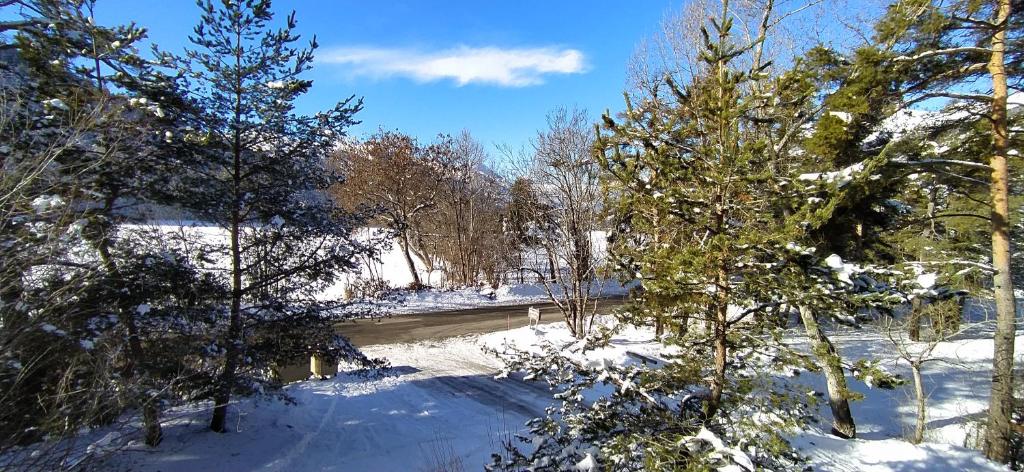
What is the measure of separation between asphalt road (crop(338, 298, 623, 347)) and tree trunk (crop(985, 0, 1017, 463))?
1347 centimetres

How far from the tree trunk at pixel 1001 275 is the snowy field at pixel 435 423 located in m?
0.59

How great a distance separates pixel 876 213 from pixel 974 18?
379 cm

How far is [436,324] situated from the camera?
18984mm

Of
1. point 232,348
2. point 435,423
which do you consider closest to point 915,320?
point 435,423

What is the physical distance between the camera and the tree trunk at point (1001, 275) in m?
7.52

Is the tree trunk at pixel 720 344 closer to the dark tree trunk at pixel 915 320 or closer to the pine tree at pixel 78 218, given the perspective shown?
the pine tree at pixel 78 218

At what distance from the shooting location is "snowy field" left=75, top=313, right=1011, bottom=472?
7.37 metres

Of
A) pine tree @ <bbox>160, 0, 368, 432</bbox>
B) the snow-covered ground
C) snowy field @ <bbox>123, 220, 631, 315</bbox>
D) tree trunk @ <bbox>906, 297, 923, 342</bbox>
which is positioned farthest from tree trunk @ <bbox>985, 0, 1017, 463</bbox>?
the snow-covered ground

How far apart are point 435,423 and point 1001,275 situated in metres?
10.4

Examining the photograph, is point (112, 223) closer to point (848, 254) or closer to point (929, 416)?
point (848, 254)

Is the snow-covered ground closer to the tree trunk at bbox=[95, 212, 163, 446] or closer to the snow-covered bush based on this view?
the tree trunk at bbox=[95, 212, 163, 446]

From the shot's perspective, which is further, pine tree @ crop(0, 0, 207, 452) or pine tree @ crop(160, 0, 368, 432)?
pine tree @ crop(160, 0, 368, 432)

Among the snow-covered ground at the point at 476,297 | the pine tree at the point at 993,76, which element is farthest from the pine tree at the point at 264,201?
the snow-covered ground at the point at 476,297

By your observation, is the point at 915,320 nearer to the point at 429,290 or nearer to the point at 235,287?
the point at 235,287
